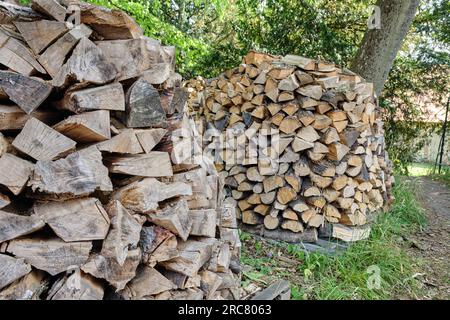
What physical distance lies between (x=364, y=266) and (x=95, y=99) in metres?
2.23

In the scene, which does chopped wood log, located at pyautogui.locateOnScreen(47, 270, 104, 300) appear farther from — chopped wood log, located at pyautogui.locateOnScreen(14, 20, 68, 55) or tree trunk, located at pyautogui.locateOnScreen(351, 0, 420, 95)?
tree trunk, located at pyautogui.locateOnScreen(351, 0, 420, 95)

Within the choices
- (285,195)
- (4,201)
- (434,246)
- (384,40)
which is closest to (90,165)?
(4,201)

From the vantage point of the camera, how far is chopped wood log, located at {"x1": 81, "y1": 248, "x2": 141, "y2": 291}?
1229 mm

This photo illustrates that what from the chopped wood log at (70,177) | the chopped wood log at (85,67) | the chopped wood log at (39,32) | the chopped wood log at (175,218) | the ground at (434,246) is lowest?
the ground at (434,246)

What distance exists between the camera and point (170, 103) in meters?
1.56

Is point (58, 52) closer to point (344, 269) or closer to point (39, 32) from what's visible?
point (39, 32)

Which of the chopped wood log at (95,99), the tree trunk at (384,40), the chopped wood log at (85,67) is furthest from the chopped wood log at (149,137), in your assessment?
the tree trunk at (384,40)

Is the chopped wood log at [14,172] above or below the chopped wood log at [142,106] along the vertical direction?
below

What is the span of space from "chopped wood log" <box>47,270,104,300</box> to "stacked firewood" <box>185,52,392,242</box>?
1883 millimetres

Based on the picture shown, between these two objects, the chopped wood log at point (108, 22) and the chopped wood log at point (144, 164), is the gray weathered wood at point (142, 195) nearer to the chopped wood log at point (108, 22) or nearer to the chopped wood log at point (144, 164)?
the chopped wood log at point (144, 164)

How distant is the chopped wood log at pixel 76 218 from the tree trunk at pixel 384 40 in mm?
3687

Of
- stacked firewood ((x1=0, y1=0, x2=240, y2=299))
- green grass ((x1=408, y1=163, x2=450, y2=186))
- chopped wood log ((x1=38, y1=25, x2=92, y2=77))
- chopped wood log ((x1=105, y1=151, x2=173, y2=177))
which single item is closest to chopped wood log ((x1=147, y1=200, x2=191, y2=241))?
stacked firewood ((x1=0, y1=0, x2=240, y2=299))

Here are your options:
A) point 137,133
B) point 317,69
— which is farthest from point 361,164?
point 137,133

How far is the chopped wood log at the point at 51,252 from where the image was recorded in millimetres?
1165
